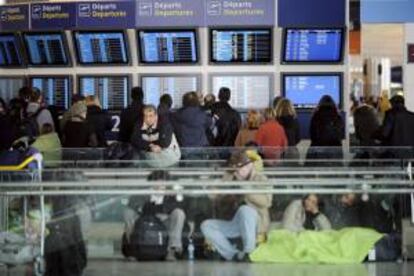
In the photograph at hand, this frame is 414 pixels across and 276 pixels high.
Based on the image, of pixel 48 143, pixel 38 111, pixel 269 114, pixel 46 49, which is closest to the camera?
pixel 48 143

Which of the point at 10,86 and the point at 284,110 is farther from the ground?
the point at 10,86

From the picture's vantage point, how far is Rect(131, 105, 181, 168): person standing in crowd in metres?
8.82

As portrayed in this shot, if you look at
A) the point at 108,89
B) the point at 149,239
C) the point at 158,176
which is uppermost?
the point at 108,89

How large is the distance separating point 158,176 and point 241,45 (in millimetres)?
4167

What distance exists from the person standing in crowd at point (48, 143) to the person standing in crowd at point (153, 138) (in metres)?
0.78

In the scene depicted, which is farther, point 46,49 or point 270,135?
point 46,49

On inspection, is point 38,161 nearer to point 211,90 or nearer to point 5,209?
point 5,209

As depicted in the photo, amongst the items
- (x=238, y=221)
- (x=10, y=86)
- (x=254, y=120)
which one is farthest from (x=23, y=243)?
(x=10, y=86)

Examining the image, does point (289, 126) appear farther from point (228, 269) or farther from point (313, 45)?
point (228, 269)

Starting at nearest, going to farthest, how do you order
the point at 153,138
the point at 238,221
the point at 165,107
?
the point at 238,221, the point at 153,138, the point at 165,107

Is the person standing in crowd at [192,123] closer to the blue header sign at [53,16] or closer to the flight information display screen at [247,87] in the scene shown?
the flight information display screen at [247,87]

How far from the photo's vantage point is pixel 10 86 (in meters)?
12.5

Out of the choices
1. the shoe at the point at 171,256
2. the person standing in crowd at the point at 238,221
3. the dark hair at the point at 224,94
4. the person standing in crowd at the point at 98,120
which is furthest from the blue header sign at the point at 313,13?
the shoe at the point at 171,256

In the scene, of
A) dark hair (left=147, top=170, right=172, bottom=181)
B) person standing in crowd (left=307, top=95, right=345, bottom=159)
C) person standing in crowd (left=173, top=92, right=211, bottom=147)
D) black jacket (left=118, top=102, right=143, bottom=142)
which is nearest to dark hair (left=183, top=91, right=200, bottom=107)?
person standing in crowd (left=173, top=92, right=211, bottom=147)
